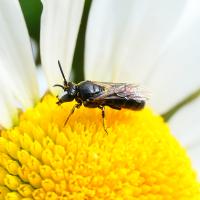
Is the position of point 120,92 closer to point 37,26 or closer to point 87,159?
point 87,159

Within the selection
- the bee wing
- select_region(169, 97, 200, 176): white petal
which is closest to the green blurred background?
select_region(169, 97, 200, 176): white petal

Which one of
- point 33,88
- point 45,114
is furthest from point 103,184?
point 33,88

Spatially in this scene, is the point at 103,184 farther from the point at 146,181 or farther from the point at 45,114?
the point at 45,114

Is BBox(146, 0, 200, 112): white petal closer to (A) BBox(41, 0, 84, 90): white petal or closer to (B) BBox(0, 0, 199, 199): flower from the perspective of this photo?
(B) BBox(0, 0, 199, 199): flower

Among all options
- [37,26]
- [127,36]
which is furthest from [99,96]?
[37,26]

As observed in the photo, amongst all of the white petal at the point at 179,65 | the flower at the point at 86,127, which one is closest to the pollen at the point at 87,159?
the flower at the point at 86,127

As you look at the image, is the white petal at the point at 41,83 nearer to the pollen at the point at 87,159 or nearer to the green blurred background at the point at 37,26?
the green blurred background at the point at 37,26
